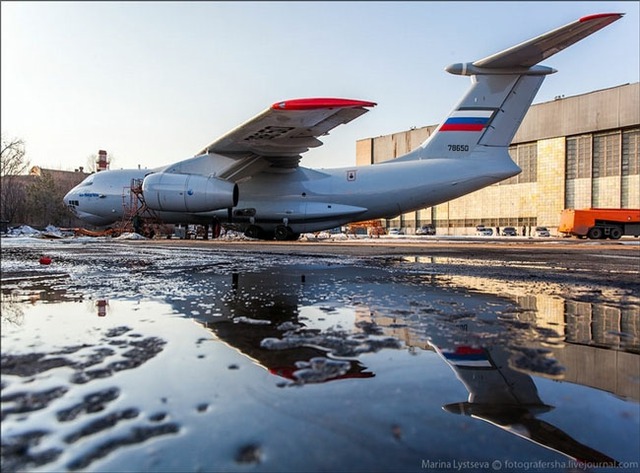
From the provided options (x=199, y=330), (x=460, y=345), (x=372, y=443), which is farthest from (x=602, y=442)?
(x=199, y=330)

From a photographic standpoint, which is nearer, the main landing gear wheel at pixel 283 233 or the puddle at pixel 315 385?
the puddle at pixel 315 385

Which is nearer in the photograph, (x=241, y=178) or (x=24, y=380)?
(x=24, y=380)

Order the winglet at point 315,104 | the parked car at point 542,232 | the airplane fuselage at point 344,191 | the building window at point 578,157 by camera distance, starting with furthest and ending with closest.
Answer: the building window at point 578,157 → the parked car at point 542,232 → the airplane fuselage at point 344,191 → the winglet at point 315,104

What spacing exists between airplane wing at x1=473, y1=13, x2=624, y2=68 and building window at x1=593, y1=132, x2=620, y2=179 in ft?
88.4

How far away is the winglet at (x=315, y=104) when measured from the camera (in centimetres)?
907

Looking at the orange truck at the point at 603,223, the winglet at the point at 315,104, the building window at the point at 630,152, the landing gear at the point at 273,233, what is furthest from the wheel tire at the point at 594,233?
the winglet at the point at 315,104

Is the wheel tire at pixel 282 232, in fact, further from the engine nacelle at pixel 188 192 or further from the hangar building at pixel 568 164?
the hangar building at pixel 568 164

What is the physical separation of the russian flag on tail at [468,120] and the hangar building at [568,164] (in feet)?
85.8

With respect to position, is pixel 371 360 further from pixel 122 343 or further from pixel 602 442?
pixel 122 343

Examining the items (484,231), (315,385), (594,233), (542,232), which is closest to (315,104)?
(315,385)

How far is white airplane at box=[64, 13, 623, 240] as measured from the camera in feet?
37.4

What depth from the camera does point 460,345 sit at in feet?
5.61

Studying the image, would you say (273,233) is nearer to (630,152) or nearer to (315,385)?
(315,385)

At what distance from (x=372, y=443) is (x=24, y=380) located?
1045 millimetres
